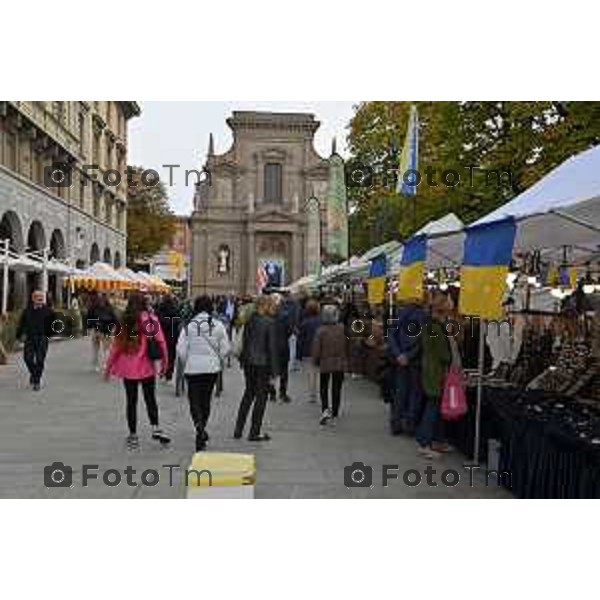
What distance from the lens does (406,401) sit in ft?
35.8

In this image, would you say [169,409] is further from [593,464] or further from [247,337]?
[593,464]

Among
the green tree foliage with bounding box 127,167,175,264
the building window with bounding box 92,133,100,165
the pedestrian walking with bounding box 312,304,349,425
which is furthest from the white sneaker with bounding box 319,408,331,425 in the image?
the green tree foliage with bounding box 127,167,175,264

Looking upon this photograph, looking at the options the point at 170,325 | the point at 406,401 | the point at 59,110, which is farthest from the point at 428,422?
the point at 59,110

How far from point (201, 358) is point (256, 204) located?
72706mm

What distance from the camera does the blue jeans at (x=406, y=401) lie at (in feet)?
34.0

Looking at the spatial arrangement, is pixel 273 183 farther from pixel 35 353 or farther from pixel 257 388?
pixel 257 388

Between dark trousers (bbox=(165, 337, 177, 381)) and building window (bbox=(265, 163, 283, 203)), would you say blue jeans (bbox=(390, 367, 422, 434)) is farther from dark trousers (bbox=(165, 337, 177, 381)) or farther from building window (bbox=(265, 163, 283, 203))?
building window (bbox=(265, 163, 283, 203))

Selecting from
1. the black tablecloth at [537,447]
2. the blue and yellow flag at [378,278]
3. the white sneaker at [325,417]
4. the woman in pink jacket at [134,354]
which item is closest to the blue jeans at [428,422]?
the black tablecloth at [537,447]

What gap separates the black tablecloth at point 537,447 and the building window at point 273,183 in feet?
243

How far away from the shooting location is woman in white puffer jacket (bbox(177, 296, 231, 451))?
9320 millimetres

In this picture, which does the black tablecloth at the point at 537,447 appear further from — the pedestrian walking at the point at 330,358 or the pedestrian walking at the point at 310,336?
the pedestrian walking at the point at 310,336

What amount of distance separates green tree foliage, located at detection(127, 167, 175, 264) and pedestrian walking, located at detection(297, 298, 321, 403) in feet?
172
